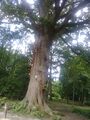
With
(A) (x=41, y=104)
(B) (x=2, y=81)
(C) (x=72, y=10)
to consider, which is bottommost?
(A) (x=41, y=104)

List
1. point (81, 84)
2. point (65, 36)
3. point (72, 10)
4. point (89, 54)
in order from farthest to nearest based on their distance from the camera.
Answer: point (81, 84) → point (65, 36) → point (89, 54) → point (72, 10)

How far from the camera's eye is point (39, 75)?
18641mm

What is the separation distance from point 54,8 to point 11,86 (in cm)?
1362

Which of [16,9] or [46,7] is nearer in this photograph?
[16,9]

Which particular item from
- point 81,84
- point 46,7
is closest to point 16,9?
point 46,7

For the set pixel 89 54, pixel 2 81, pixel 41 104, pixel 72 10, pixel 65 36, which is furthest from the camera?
pixel 2 81

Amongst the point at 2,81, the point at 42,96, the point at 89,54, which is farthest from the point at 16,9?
the point at 2,81

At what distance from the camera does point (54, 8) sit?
19.8 meters

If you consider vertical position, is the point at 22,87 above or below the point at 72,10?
below

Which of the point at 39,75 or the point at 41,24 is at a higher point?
the point at 41,24

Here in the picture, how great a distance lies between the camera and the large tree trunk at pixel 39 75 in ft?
59.3

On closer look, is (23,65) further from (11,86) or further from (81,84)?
(81,84)

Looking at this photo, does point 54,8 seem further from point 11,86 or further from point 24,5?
point 11,86

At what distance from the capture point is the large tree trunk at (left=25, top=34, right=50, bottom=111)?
59.3ft
